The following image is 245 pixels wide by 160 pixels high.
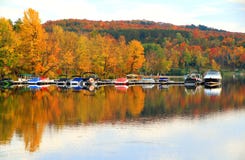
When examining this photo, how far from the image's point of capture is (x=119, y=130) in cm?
3098

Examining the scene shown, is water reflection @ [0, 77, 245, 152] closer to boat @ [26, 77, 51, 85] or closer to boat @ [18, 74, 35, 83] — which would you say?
boat @ [26, 77, 51, 85]

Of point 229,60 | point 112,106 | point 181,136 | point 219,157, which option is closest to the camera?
point 219,157

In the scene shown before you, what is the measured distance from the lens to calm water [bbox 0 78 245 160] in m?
24.9

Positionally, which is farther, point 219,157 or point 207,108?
point 207,108

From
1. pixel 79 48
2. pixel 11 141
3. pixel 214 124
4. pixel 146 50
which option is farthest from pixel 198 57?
pixel 11 141

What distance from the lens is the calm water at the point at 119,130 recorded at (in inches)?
981

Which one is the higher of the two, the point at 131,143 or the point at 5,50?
the point at 5,50

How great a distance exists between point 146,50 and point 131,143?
139m

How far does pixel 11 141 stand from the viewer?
26.9m

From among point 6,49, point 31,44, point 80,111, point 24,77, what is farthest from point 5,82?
point 80,111

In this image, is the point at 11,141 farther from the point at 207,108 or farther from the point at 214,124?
the point at 207,108

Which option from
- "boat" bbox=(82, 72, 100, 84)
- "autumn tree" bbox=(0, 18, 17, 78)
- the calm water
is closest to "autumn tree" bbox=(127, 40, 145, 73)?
"boat" bbox=(82, 72, 100, 84)

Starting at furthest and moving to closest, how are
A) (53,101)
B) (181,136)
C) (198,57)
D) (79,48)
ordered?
(198,57)
(79,48)
(53,101)
(181,136)

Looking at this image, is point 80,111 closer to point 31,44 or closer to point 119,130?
point 119,130
